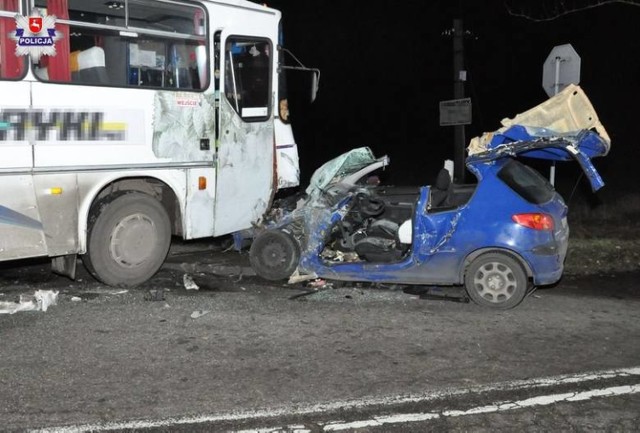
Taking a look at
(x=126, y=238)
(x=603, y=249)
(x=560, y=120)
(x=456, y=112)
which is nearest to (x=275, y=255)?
(x=126, y=238)

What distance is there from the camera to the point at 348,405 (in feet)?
14.3

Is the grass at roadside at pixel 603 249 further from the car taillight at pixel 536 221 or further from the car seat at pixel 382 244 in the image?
the car seat at pixel 382 244

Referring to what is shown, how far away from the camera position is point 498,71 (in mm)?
24875

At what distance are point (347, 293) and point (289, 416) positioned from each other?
3.03 m

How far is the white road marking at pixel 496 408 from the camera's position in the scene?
4.09 meters

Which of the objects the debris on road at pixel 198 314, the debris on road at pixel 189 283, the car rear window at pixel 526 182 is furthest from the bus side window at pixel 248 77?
the car rear window at pixel 526 182

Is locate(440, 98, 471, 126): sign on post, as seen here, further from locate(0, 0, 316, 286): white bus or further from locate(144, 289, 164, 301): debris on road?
locate(144, 289, 164, 301): debris on road

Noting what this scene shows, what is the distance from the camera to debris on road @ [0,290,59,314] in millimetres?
6227

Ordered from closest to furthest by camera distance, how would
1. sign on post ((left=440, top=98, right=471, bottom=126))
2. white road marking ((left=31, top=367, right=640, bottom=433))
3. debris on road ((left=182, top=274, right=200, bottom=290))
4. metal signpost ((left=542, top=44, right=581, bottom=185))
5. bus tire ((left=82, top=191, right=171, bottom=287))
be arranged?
white road marking ((left=31, top=367, right=640, bottom=433)) → bus tire ((left=82, top=191, right=171, bottom=287)) → debris on road ((left=182, top=274, right=200, bottom=290)) → metal signpost ((left=542, top=44, right=581, bottom=185)) → sign on post ((left=440, top=98, right=471, bottom=126))

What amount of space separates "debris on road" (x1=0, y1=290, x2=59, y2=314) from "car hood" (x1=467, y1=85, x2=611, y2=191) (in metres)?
4.44

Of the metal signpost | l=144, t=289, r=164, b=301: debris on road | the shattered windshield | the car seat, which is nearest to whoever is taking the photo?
l=144, t=289, r=164, b=301: debris on road

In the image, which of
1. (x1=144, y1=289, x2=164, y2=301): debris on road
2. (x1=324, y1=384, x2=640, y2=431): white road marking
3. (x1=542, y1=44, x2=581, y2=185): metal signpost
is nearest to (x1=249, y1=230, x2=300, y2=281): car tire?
(x1=144, y1=289, x2=164, y2=301): debris on road

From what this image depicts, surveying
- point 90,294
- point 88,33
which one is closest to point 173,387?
point 90,294

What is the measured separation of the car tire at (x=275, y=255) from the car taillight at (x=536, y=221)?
249 centimetres
